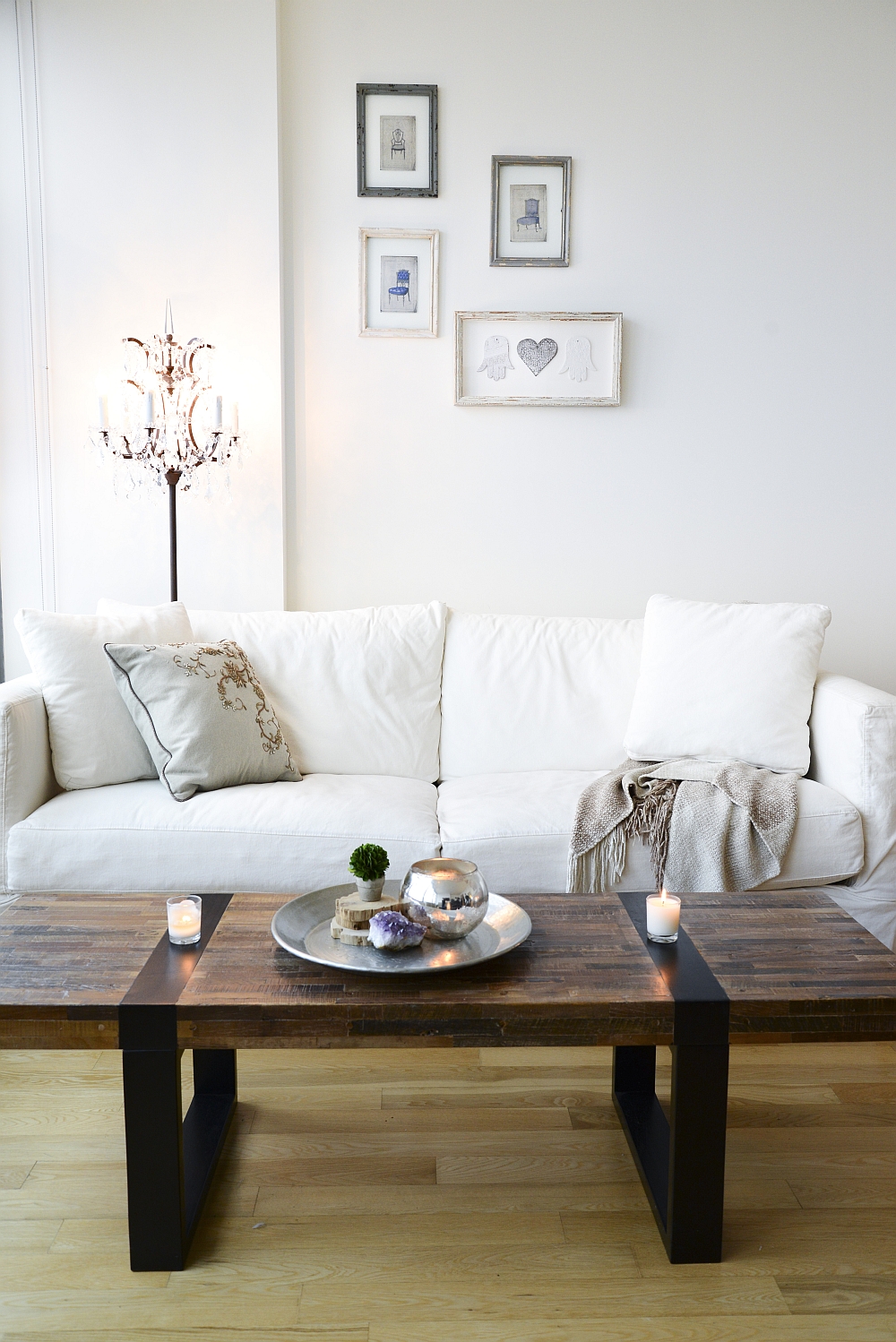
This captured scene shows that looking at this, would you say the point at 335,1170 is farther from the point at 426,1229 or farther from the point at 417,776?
the point at 417,776

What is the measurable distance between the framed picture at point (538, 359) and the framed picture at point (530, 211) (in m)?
0.20

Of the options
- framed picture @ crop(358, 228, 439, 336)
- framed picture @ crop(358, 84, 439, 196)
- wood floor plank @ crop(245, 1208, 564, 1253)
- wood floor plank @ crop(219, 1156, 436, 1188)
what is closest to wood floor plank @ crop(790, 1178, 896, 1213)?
wood floor plank @ crop(245, 1208, 564, 1253)

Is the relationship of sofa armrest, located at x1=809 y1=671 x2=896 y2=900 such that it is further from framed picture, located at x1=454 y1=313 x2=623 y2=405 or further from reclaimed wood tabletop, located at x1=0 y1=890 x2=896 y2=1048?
framed picture, located at x1=454 y1=313 x2=623 y2=405

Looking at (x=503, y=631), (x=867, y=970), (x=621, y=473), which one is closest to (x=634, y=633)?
(x=503, y=631)

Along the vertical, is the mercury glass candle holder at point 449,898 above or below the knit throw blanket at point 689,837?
above

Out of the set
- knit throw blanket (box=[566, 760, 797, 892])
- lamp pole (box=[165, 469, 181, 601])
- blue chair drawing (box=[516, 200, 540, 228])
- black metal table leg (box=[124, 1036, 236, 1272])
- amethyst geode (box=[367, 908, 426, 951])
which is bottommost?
black metal table leg (box=[124, 1036, 236, 1272])

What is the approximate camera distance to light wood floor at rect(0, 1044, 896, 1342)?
1345 mm

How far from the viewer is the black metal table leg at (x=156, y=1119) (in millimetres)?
1363

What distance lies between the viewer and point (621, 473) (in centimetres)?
334

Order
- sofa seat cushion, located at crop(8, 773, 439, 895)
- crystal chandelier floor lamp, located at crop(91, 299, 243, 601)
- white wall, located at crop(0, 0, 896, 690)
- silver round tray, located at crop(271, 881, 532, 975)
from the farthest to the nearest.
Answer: white wall, located at crop(0, 0, 896, 690), crystal chandelier floor lamp, located at crop(91, 299, 243, 601), sofa seat cushion, located at crop(8, 773, 439, 895), silver round tray, located at crop(271, 881, 532, 975)

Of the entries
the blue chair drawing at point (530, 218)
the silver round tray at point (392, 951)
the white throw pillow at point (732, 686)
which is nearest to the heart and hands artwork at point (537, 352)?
the blue chair drawing at point (530, 218)

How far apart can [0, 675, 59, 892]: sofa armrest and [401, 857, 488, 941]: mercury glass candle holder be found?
1.15 metres

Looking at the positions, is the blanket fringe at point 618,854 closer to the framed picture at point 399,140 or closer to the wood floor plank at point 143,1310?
the wood floor plank at point 143,1310

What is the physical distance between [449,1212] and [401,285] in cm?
271
